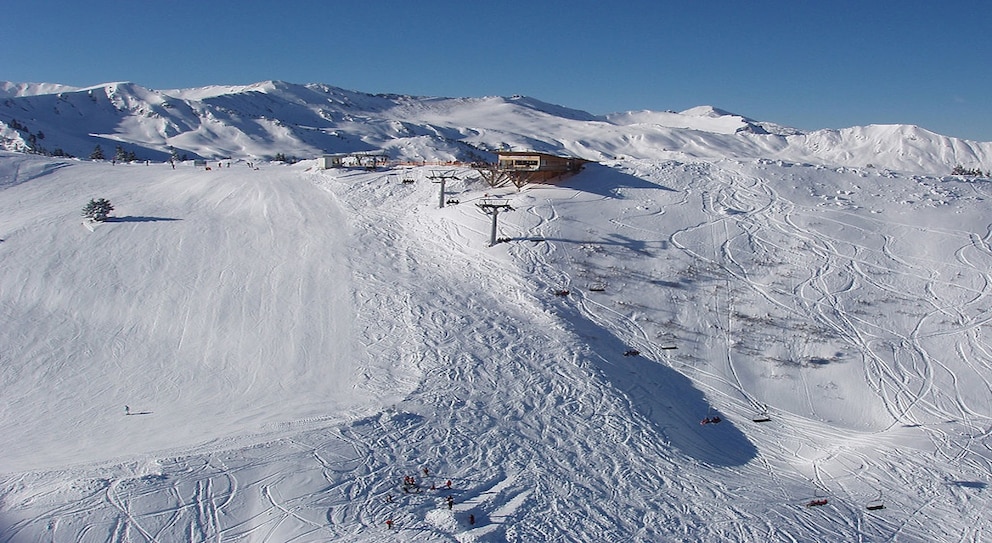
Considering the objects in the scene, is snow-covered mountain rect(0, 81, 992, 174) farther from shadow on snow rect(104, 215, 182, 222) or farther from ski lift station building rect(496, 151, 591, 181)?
shadow on snow rect(104, 215, 182, 222)

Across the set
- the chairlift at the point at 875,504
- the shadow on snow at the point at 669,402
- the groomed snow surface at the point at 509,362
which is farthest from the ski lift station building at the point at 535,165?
the chairlift at the point at 875,504

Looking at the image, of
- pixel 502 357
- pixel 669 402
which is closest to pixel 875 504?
pixel 669 402

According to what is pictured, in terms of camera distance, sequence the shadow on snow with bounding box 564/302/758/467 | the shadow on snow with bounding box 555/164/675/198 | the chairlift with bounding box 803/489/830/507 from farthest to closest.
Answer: the shadow on snow with bounding box 555/164/675/198
the shadow on snow with bounding box 564/302/758/467
the chairlift with bounding box 803/489/830/507

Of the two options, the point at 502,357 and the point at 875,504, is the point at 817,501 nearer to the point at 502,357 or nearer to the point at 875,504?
the point at 875,504

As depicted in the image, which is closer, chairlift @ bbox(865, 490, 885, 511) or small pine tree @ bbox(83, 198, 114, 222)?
chairlift @ bbox(865, 490, 885, 511)

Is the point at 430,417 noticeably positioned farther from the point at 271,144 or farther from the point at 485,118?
the point at 485,118

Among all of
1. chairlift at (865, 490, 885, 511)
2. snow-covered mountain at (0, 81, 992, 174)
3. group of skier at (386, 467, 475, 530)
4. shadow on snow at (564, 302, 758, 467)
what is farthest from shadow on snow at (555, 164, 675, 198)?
snow-covered mountain at (0, 81, 992, 174)

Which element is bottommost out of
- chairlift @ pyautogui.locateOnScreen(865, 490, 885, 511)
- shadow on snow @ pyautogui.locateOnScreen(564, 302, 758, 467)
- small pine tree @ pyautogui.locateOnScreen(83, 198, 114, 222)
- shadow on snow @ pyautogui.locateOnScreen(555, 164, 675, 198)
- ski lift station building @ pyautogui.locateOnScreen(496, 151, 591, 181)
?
chairlift @ pyautogui.locateOnScreen(865, 490, 885, 511)
